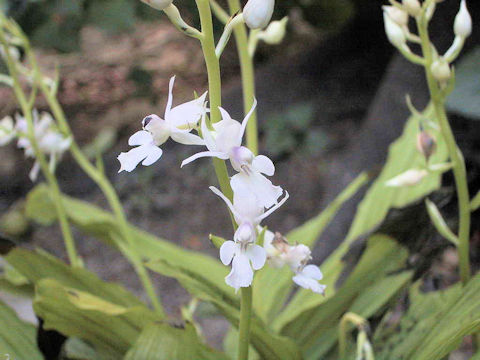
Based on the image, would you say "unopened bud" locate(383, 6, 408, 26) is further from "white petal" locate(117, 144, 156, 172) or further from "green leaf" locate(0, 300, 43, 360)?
"green leaf" locate(0, 300, 43, 360)

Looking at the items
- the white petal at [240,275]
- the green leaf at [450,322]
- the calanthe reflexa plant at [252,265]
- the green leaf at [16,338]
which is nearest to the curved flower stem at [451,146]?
the calanthe reflexa plant at [252,265]

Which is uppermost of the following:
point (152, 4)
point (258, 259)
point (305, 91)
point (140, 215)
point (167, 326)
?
point (152, 4)

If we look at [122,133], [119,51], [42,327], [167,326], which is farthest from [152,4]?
[119,51]

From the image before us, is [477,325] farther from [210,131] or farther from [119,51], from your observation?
[119,51]

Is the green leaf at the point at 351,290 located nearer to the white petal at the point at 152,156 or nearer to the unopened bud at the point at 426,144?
the unopened bud at the point at 426,144

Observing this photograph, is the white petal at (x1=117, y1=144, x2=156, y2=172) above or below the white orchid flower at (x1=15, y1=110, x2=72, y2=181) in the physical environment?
above

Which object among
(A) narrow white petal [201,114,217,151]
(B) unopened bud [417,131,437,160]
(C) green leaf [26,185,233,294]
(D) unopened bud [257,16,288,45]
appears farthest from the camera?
(C) green leaf [26,185,233,294]

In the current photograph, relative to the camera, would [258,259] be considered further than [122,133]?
No

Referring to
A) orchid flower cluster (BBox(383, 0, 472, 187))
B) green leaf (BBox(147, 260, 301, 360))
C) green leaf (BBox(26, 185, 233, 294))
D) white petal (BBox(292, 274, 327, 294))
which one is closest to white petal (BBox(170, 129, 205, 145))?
white petal (BBox(292, 274, 327, 294))
